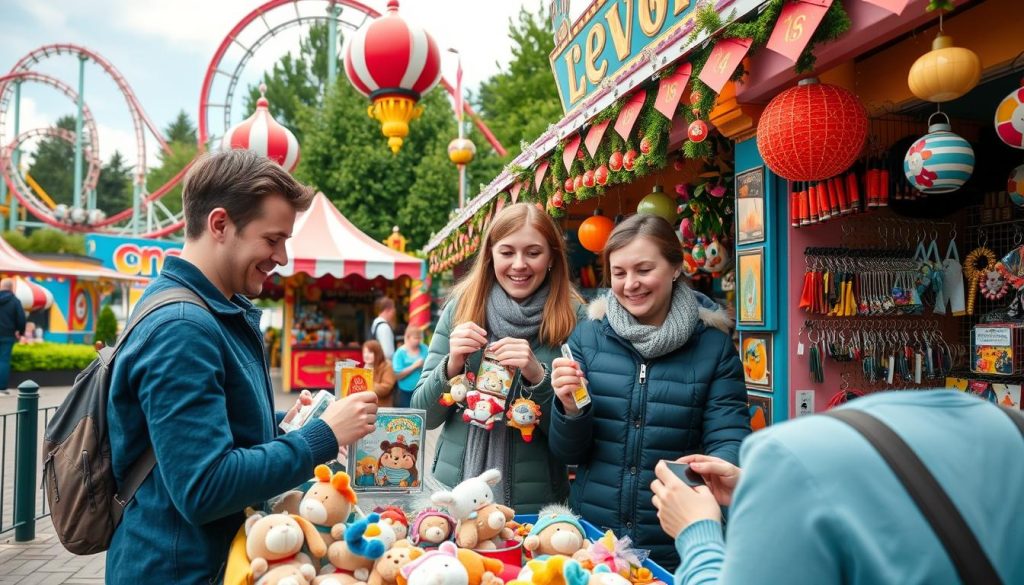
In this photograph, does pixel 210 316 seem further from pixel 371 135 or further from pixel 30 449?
pixel 371 135

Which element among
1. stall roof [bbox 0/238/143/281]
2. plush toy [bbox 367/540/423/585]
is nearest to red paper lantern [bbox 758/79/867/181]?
plush toy [bbox 367/540/423/585]

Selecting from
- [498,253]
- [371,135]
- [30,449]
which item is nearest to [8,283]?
[30,449]

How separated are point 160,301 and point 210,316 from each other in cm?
12

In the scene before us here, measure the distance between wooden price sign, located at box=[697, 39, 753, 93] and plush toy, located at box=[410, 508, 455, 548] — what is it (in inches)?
81.4

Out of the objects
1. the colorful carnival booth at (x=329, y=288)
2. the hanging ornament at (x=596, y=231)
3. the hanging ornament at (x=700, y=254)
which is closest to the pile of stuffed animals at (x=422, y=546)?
the hanging ornament at (x=700, y=254)

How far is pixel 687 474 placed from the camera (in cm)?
138

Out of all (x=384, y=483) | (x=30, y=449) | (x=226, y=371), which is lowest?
(x=30, y=449)

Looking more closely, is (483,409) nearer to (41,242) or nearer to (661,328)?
(661,328)

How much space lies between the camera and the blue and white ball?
9.25 ft

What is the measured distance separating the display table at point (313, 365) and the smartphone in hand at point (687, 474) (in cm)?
1369

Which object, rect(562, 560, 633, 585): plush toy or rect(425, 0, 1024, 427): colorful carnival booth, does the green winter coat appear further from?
rect(425, 0, 1024, 427): colorful carnival booth

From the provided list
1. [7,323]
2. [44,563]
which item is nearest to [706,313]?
[44,563]

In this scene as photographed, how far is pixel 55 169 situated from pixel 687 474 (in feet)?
207

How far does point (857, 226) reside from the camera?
394cm
